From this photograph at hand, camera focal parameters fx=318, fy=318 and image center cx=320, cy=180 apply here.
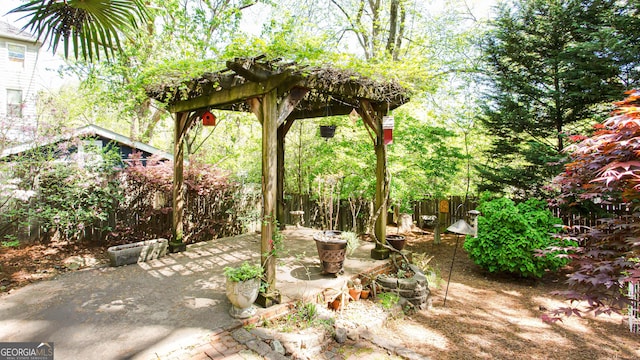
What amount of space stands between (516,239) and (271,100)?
170 inches

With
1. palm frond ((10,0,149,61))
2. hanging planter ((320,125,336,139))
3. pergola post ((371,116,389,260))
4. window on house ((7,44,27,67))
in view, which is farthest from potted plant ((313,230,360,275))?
window on house ((7,44,27,67))

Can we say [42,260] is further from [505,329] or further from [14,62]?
[14,62]

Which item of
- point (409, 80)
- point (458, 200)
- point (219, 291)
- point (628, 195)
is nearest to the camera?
point (628, 195)

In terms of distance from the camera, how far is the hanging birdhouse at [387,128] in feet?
15.0

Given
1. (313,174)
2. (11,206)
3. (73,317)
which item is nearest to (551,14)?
(313,174)

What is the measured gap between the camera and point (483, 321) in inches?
152

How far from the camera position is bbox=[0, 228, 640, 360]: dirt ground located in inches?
126

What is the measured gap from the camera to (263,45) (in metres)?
3.09

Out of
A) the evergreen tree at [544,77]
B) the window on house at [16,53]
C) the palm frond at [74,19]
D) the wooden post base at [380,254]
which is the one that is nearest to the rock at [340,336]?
the wooden post base at [380,254]

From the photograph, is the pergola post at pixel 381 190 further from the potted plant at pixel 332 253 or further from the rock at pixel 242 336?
the rock at pixel 242 336

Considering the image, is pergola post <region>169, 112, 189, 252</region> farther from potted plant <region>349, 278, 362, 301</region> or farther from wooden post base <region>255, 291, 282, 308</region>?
potted plant <region>349, 278, 362, 301</region>

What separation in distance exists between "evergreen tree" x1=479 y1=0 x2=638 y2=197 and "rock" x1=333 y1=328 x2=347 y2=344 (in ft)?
15.0

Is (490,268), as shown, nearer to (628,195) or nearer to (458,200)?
(458,200)

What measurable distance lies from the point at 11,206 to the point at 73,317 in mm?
3038
